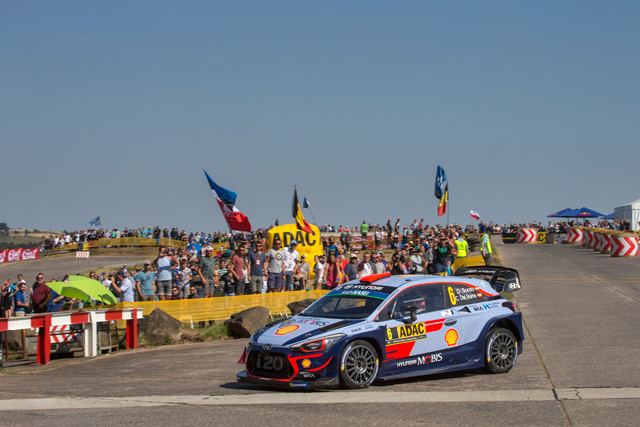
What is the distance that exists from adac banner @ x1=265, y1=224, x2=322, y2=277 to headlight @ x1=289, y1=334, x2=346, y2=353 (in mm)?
19026

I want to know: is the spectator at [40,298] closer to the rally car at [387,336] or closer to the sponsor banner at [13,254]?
the rally car at [387,336]

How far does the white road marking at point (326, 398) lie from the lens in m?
8.05

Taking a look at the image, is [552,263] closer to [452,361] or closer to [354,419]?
[452,361]

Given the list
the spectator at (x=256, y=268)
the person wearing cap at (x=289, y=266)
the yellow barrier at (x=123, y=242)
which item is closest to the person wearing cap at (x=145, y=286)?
the spectator at (x=256, y=268)

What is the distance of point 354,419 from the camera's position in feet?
23.3

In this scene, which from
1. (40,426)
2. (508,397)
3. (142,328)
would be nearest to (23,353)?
(142,328)

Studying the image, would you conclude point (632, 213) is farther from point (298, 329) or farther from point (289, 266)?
point (298, 329)

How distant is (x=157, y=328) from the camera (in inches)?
608

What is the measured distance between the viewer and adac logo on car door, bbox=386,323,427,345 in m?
9.20

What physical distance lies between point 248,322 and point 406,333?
278 inches

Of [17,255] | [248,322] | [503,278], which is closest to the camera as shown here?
[503,278]

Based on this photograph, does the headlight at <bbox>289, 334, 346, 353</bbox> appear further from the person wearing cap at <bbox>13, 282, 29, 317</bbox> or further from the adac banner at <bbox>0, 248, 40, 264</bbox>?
the adac banner at <bbox>0, 248, 40, 264</bbox>

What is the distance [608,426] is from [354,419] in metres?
2.48

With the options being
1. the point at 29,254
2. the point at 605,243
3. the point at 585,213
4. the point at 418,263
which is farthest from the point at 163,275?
the point at 585,213
